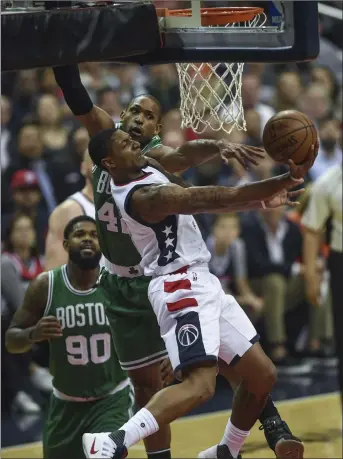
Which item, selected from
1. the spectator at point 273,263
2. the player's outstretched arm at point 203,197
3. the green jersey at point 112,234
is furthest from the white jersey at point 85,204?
the spectator at point 273,263

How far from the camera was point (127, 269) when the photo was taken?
22.9 ft

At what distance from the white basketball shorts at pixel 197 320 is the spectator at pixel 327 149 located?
679cm

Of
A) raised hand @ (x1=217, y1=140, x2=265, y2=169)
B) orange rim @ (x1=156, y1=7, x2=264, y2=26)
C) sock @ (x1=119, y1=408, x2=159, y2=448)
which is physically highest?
orange rim @ (x1=156, y1=7, x2=264, y2=26)

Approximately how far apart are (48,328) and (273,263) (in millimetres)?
5344

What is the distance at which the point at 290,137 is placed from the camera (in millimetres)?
5801

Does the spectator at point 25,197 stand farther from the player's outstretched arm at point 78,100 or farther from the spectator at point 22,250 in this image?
the player's outstretched arm at point 78,100

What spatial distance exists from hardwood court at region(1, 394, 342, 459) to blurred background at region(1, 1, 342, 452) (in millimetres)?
565

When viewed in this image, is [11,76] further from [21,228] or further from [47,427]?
[47,427]

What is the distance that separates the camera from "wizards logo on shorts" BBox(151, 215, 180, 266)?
6.22m

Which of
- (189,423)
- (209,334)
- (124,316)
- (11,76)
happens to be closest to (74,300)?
(124,316)

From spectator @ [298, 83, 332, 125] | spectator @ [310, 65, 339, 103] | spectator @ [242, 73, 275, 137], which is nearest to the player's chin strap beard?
spectator @ [242, 73, 275, 137]

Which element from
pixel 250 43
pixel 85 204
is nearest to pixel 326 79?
pixel 85 204

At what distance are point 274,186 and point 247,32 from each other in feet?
3.21

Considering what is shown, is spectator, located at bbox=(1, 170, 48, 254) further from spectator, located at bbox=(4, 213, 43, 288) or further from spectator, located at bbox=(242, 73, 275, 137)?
spectator, located at bbox=(242, 73, 275, 137)
